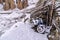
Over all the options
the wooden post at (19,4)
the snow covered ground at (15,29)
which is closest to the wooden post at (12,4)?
the wooden post at (19,4)

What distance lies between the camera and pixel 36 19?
2893mm

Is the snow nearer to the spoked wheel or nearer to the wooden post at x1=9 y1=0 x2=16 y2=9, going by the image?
the spoked wheel

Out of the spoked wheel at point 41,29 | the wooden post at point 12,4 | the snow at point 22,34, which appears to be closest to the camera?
the snow at point 22,34

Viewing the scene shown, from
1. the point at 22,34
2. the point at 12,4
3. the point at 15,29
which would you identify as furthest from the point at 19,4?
the point at 22,34

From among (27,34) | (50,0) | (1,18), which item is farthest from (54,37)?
(1,18)

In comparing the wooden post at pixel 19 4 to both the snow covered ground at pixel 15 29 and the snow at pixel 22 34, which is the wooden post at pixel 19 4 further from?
the snow at pixel 22 34

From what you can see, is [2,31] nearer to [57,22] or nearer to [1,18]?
[1,18]

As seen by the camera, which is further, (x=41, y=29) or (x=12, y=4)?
(x=12, y=4)

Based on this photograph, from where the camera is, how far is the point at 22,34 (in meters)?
2.68

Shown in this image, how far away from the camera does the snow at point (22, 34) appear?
2.56 m

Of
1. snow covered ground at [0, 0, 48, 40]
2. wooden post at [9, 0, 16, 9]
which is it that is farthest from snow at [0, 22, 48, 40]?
wooden post at [9, 0, 16, 9]

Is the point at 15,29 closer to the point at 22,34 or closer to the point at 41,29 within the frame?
the point at 22,34

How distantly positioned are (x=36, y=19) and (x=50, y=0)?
1.41 feet

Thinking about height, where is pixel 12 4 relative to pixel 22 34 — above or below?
above
